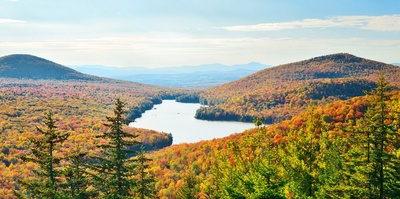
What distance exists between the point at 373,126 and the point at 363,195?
3726 mm

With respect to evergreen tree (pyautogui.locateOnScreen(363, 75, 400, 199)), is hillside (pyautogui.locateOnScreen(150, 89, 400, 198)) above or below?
below

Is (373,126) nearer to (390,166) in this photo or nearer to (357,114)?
(390,166)

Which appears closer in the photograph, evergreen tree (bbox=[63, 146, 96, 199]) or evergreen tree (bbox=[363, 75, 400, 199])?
evergreen tree (bbox=[363, 75, 400, 199])

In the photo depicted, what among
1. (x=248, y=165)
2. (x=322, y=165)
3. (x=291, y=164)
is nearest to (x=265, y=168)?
(x=291, y=164)

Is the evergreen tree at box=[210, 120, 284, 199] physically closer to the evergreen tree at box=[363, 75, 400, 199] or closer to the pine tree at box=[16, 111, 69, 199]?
the evergreen tree at box=[363, 75, 400, 199]

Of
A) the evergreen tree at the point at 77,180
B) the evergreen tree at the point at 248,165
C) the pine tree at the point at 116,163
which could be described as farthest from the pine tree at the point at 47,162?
the evergreen tree at the point at 248,165

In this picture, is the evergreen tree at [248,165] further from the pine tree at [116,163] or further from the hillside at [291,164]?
the pine tree at [116,163]

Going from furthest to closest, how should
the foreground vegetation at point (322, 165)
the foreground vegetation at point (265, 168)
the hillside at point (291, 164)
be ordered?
1. the hillside at point (291, 164)
2. the foreground vegetation at point (265, 168)
3. the foreground vegetation at point (322, 165)

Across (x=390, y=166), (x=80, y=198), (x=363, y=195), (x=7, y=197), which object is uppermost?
(x=390, y=166)

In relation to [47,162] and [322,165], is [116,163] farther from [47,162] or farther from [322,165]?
[322,165]

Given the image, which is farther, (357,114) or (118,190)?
(357,114)

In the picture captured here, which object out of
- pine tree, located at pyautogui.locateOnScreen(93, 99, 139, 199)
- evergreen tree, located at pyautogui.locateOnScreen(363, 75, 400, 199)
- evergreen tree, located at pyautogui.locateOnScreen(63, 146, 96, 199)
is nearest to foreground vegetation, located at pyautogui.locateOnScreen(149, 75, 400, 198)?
evergreen tree, located at pyautogui.locateOnScreen(363, 75, 400, 199)

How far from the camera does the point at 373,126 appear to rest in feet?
61.7

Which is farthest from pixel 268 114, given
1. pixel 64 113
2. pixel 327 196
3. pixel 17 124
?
pixel 327 196
